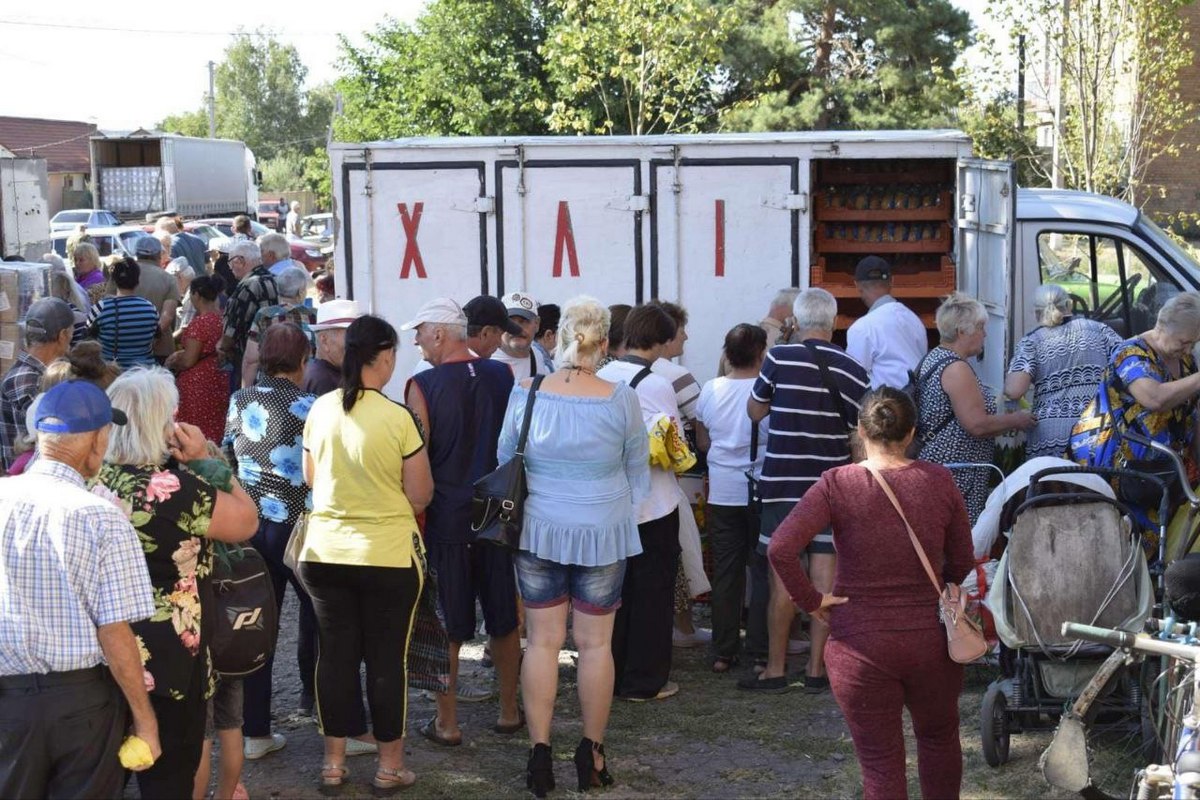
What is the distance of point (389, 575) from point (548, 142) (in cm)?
452

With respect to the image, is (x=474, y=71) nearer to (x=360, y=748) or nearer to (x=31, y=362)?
(x=31, y=362)

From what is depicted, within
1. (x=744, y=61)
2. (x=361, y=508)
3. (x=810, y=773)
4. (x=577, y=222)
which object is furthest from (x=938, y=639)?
(x=744, y=61)

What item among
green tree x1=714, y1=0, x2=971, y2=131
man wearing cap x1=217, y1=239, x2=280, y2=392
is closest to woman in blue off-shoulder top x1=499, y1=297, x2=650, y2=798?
man wearing cap x1=217, y1=239, x2=280, y2=392

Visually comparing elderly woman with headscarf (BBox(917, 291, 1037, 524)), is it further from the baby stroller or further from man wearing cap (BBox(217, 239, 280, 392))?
man wearing cap (BBox(217, 239, 280, 392))

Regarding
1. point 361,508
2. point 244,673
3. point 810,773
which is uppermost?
point 361,508

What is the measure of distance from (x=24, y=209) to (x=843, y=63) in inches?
781

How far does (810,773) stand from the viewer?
584cm

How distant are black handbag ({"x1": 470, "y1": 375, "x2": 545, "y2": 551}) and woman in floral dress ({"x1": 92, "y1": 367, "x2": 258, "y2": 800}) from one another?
1.17 meters

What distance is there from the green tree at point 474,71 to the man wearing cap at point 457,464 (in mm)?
21913

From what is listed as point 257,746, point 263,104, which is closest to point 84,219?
point 257,746

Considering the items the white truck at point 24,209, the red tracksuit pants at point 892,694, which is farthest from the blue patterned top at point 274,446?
the white truck at point 24,209

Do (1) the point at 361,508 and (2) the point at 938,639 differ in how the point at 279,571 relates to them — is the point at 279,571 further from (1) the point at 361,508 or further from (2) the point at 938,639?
(2) the point at 938,639

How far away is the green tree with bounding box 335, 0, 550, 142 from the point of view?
2805 centimetres

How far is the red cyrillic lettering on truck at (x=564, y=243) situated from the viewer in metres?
9.28
